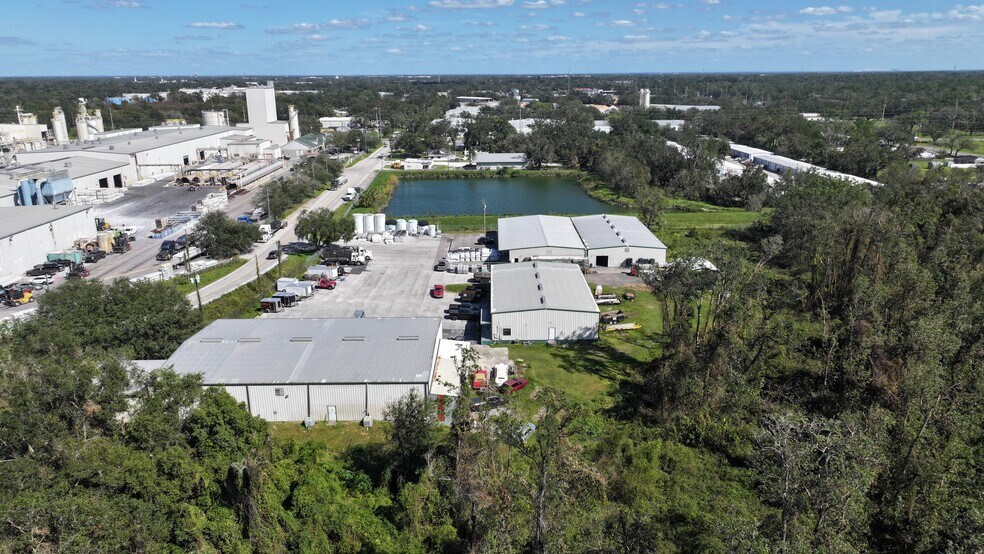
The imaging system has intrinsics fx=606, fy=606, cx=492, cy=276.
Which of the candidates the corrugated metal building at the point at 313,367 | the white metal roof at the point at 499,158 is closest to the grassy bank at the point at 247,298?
the corrugated metal building at the point at 313,367

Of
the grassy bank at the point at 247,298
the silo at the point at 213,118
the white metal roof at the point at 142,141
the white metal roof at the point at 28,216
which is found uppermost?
the silo at the point at 213,118

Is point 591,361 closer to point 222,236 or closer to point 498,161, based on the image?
point 222,236

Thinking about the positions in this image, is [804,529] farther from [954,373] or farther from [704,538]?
[954,373]

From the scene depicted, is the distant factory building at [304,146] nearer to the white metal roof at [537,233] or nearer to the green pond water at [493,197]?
the green pond water at [493,197]

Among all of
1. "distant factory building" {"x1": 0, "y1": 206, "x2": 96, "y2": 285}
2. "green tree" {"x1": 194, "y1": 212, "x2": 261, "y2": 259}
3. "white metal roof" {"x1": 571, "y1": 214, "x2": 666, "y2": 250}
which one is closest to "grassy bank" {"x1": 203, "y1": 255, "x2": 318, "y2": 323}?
"green tree" {"x1": 194, "y1": 212, "x2": 261, "y2": 259}

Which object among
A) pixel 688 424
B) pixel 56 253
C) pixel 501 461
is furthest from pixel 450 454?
pixel 56 253

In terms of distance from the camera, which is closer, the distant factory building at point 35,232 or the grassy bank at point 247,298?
the grassy bank at point 247,298

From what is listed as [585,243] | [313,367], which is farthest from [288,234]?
[313,367]
